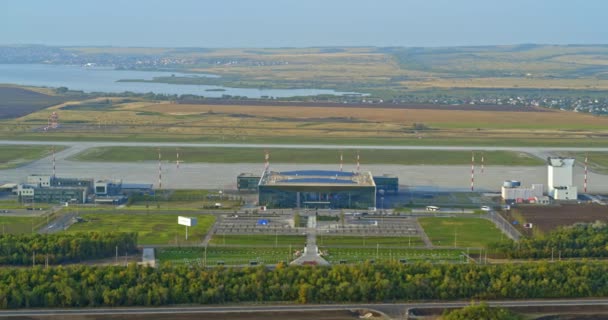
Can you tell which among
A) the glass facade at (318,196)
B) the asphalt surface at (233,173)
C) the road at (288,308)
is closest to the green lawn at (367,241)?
the glass facade at (318,196)

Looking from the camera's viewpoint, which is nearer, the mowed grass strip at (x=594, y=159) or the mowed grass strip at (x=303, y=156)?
the mowed grass strip at (x=594, y=159)

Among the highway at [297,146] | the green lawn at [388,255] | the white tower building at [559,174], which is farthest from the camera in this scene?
the highway at [297,146]

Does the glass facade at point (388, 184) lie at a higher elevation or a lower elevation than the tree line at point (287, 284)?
higher

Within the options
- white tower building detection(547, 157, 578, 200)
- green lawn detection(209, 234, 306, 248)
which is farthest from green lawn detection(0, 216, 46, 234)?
white tower building detection(547, 157, 578, 200)

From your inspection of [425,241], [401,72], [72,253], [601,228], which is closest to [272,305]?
[72,253]

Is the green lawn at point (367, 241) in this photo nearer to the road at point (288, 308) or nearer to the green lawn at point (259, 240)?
the green lawn at point (259, 240)

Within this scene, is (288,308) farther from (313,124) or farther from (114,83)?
(114,83)
